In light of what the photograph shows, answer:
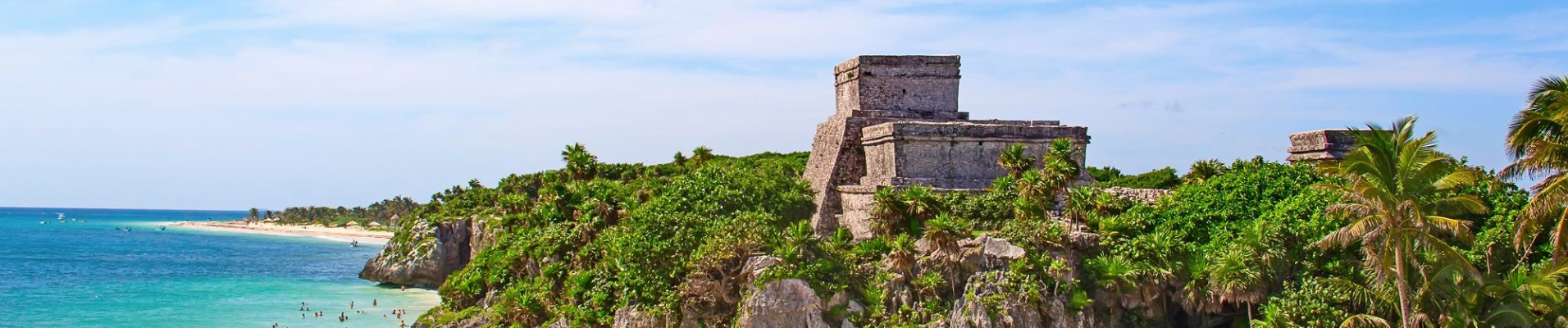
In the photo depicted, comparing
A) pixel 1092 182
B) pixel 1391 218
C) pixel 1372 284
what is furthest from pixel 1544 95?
pixel 1092 182

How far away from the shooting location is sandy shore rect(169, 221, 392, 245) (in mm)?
117688

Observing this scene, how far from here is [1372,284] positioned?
23766 millimetres

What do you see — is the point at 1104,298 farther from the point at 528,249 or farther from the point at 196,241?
the point at 196,241

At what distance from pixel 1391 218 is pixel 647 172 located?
2863 centimetres

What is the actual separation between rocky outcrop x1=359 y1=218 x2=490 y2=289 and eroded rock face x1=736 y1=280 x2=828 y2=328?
30273 millimetres

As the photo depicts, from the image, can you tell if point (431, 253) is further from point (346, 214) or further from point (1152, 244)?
point (346, 214)

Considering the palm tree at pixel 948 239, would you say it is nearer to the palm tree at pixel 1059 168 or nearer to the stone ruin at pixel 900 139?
the palm tree at pixel 1059 168

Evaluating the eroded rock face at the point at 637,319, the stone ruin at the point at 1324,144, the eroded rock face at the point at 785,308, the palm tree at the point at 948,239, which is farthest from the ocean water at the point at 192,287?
the stone ruin at the point at 1324,144

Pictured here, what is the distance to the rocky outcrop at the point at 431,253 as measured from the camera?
57.8 m

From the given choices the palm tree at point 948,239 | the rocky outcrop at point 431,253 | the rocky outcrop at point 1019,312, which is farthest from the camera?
the rocky outcrop at point 431,253

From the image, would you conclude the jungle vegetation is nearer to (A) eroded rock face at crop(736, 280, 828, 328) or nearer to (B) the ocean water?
(A) eroded rock face at crop(736, 280, 828, 328)

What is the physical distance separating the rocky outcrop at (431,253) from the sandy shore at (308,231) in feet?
160

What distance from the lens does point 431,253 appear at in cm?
5788

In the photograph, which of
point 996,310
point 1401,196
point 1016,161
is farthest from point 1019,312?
point 1401,196
